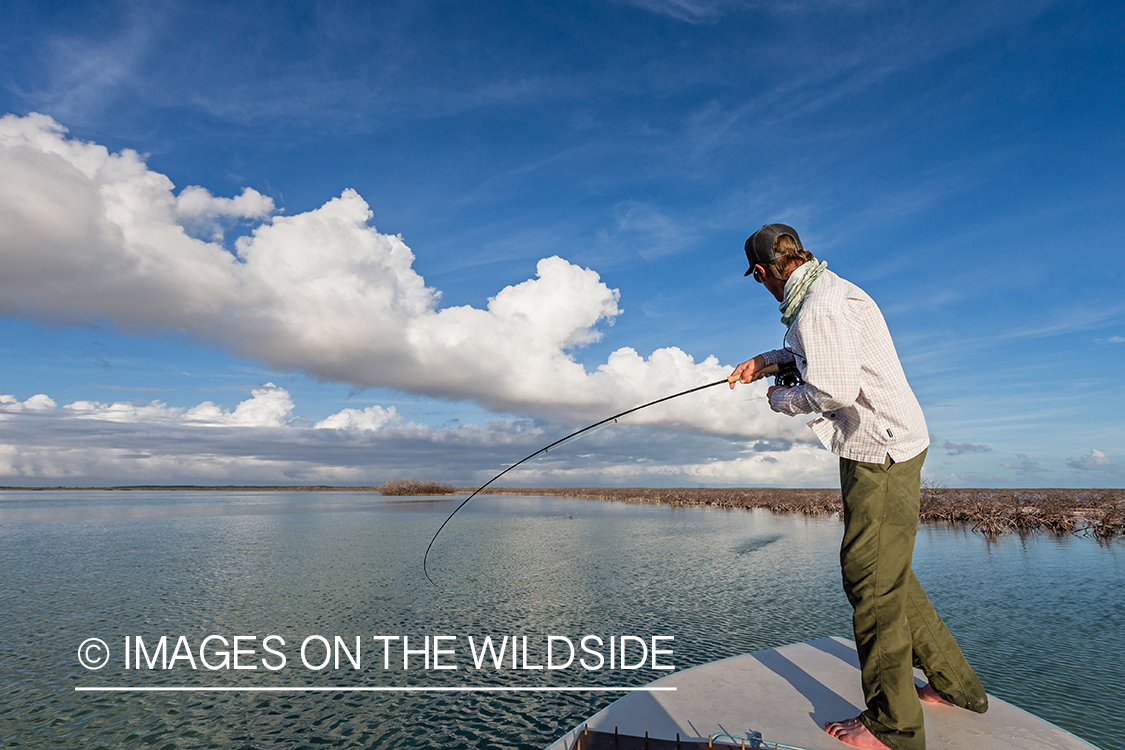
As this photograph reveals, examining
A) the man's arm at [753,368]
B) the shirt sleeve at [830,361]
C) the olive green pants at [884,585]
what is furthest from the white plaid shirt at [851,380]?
the man's arm at [753,368]

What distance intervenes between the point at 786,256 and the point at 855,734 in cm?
266

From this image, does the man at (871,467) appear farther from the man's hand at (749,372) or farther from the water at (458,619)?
the water at (458,619)

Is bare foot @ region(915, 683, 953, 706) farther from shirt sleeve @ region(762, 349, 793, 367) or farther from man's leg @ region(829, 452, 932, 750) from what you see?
shirt sleeve @ region(762, 349, 793, 367)

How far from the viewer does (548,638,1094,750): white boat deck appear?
2730 mm

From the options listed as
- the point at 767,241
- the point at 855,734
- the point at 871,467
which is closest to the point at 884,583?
the point at 871,467

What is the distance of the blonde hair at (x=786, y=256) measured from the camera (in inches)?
118

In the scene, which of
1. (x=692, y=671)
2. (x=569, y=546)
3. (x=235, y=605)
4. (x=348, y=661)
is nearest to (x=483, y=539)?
(x=569, y=546)

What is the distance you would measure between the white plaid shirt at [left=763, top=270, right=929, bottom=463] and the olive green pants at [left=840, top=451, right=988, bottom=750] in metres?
0.14

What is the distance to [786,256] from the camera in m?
3.00

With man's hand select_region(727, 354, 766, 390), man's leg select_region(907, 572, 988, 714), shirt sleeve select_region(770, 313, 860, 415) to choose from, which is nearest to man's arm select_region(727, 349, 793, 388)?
man's hand select_region(727, 354, 766, 390)

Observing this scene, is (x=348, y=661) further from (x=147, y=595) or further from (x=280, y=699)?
(x=147, y=595)

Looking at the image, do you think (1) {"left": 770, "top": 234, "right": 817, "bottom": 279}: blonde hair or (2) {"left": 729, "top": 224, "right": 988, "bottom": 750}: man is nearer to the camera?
(2) {"left": 729, "top": 224, "right": 988, "bottom": 750}: man

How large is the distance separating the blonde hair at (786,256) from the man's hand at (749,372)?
0.57 metres

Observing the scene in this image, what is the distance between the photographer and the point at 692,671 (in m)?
3.93
